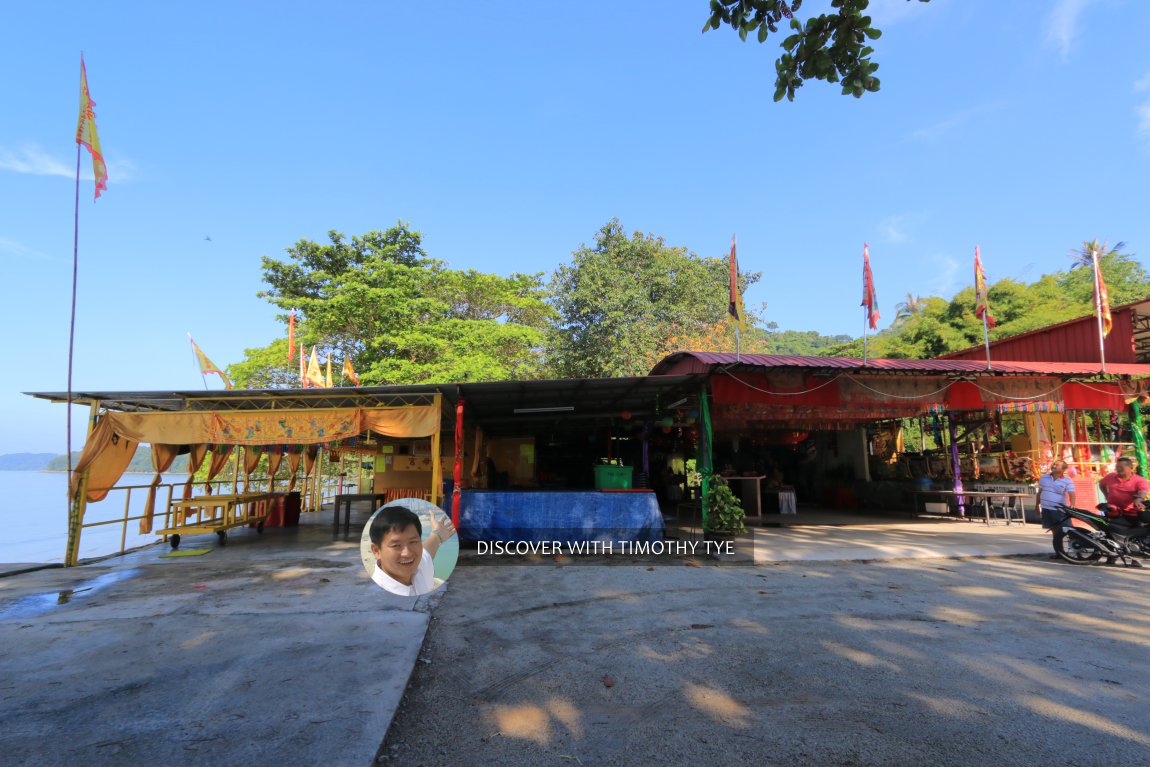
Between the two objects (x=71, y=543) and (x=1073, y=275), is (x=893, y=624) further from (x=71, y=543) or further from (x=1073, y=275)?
(x=1073, y=275)

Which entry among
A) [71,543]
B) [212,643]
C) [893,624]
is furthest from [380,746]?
[71,543]

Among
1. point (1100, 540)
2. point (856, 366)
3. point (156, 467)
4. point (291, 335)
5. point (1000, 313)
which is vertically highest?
point (1000, 313)

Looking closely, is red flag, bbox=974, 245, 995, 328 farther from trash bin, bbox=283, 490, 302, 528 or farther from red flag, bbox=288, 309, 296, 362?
red flag, bbox=288, 309, 296, 362

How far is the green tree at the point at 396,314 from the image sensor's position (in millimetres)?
20734

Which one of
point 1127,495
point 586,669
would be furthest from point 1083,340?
point 586,669

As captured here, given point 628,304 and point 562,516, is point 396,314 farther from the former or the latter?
point 562,516

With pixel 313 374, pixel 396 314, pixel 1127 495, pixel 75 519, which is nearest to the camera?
pixel 1127 495

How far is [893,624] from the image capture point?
15.3 feet

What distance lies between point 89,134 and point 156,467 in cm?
585

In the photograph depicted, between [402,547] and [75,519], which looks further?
[75,519]

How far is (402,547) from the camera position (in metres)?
3.60

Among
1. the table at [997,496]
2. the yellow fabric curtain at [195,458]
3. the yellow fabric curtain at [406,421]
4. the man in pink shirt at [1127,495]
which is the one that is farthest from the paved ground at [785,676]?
the yellow fabric curtain at [195,458]

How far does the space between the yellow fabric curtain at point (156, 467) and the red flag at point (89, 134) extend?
4697 mm

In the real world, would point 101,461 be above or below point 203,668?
above
